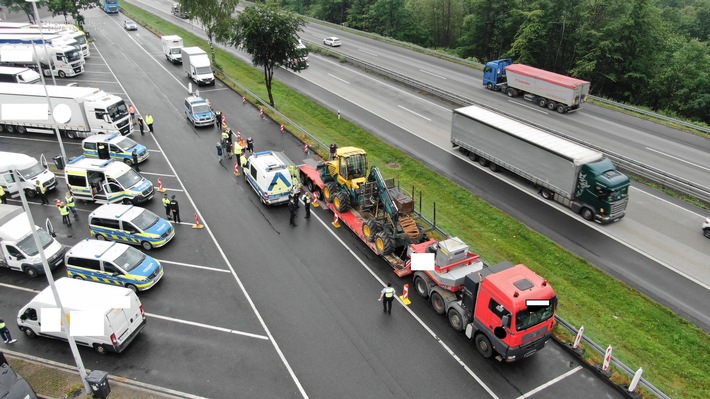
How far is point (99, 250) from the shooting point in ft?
65.4

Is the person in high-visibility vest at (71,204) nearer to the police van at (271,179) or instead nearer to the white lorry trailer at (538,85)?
the police van at (271,179)

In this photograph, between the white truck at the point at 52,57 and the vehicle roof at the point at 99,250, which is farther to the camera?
the white truck at the point at 52,57

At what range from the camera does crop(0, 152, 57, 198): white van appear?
27.1m

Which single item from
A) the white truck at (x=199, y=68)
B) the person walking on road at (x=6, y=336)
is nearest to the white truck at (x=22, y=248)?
the person walking on road at (x=6, y=336)

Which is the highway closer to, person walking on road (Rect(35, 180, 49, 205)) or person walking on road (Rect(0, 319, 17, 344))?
person walking on road (Rect(0, 319, 17, 344))

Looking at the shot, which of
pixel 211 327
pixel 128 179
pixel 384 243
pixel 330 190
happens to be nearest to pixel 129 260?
pixel 211 327

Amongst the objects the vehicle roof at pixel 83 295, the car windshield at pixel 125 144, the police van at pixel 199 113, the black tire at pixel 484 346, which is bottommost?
the black tire at pixel 484 346

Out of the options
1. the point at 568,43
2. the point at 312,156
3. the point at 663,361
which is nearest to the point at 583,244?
the point at 663,361

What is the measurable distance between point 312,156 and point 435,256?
53.4ft

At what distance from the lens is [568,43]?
51469mm

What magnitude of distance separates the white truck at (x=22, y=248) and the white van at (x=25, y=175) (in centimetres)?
616

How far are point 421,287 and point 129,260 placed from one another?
12849 mm

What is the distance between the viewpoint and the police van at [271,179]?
25750 mm

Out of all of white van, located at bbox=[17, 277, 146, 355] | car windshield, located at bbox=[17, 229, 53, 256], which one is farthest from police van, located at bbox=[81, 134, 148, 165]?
white van, located at bbox=[17, 277, 146, 355]
